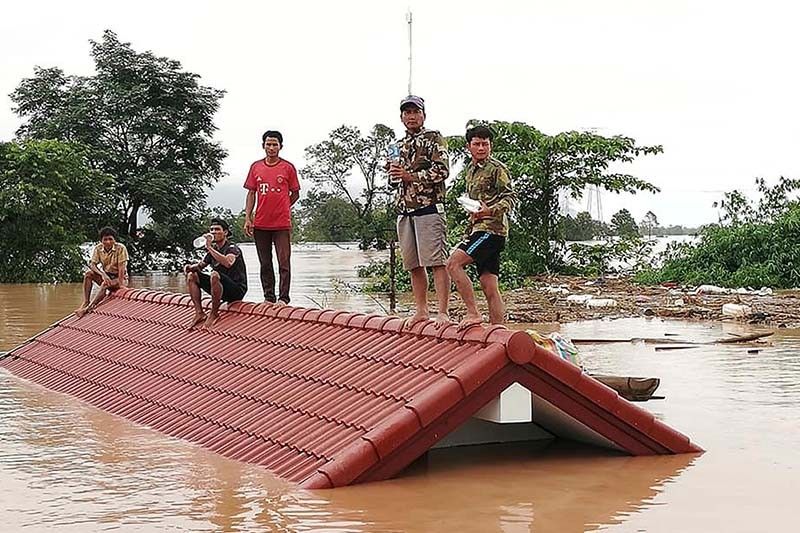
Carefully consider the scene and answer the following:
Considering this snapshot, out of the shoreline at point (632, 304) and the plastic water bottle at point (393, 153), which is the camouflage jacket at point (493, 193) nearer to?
the plastic water bottle at point (393, 153)

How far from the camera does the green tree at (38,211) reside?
32625 mm

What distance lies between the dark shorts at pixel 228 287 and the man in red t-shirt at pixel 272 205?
0.62m

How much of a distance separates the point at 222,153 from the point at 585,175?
1490 centimetres

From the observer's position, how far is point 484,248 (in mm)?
8820

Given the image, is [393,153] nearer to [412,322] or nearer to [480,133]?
[480,133]

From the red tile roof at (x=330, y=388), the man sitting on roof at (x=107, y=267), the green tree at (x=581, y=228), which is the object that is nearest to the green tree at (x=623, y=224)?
the green tree at (x=581, y=228)

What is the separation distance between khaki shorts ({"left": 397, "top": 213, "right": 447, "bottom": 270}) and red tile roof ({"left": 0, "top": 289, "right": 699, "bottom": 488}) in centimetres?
61

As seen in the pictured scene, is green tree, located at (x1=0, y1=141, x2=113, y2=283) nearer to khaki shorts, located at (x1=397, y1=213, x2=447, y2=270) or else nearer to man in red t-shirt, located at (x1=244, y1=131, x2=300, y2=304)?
man in red t-shirt, located at (x1=244, y1=131, x2=300, y2=304)

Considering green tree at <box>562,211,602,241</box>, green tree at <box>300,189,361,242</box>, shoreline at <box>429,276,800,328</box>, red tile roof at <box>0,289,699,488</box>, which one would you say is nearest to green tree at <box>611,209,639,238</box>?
green tree at <box>562,211,602,241</box>

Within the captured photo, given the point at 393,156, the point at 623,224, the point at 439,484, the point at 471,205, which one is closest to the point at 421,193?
the point at 393,156

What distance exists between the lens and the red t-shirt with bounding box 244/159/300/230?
1183cm

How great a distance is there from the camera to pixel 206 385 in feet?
31.8

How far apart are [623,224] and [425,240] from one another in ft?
81.2

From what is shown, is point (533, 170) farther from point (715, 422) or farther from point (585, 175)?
point (715, 422)
